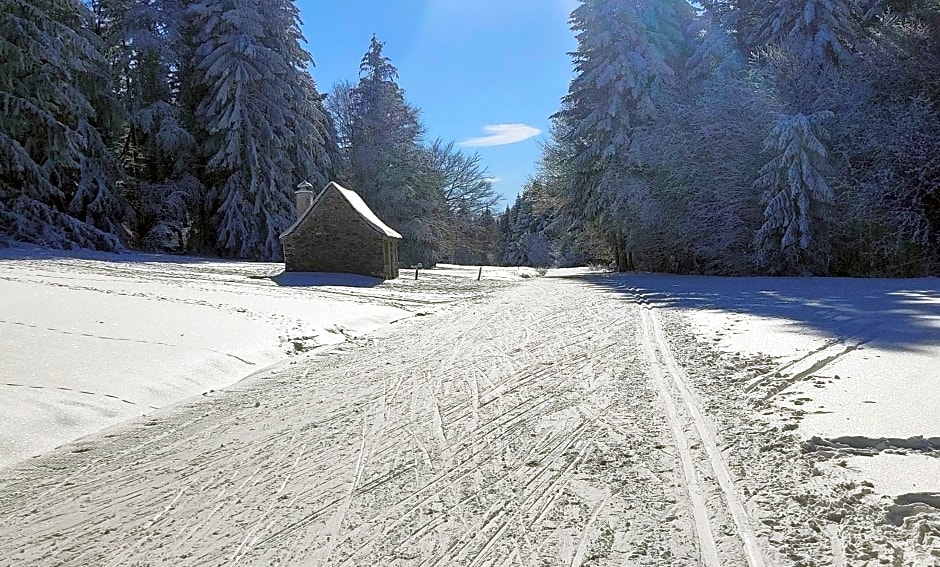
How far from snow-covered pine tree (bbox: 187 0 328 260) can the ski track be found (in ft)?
77.6

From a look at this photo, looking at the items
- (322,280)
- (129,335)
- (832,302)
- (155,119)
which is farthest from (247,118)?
(832,302)

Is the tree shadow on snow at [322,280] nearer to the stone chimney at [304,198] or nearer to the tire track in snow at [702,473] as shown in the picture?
the stone chimney at [304,198]

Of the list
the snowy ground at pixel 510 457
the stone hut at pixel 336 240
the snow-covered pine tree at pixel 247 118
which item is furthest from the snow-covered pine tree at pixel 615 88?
the snowy ground at pixel 510 457

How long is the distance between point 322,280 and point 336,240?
238 centimetres

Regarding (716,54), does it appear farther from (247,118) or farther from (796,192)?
(247,118)

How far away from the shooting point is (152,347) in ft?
23.5

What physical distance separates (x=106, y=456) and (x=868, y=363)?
6.67 meters

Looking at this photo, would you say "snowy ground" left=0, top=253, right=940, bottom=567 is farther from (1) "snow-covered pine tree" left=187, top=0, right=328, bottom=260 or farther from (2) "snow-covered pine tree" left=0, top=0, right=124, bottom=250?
(1) "snow-covered pine tree" left=187, top=0, right=328, bottom=260

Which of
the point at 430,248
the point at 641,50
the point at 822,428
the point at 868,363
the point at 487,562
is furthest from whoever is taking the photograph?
the point at 430,248

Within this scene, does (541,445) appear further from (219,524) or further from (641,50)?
(641,50)

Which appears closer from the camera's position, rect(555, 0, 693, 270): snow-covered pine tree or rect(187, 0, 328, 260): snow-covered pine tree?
rect(555, 0, 693, 270): snow-covered pine tree

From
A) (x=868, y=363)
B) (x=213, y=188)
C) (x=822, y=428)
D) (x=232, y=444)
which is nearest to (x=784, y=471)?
(x=822, y=428)

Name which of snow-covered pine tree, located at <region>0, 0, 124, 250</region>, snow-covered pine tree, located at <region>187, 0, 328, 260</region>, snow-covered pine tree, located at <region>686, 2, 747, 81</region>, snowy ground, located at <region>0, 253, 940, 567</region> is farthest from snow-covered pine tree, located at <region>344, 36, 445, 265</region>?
snowy ground, located at <region>0, 253, 940, 567</region>

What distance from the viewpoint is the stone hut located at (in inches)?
858
